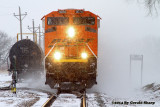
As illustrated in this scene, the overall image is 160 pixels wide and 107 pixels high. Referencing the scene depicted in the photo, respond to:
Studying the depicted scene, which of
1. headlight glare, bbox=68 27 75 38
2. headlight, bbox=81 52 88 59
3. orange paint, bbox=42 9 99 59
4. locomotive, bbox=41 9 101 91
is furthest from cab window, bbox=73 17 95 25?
headlight, bbox=81 52 88 59

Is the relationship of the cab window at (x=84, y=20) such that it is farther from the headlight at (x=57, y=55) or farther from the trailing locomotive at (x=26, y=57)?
the trailing locomotive at (x=26, y=57)

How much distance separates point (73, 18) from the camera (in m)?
13.1

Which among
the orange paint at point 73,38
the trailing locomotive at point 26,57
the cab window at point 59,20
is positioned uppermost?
the cab window at point 59,20

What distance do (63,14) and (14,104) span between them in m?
5.69

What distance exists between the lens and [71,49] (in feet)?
42.0

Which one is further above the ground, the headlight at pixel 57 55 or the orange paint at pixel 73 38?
the orange paint at pixel 73 38

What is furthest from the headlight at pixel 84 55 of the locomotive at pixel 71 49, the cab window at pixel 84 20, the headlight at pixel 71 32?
the cab window at pixel 84 20

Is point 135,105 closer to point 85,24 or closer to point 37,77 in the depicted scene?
point 85,24

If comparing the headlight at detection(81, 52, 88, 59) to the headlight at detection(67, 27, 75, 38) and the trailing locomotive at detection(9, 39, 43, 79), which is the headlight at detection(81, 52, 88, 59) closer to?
the headlight at detection(67, 27, 75, 38)

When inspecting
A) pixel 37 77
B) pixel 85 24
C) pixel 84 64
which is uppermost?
pixel 85 24

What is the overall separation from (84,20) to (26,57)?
6534mm

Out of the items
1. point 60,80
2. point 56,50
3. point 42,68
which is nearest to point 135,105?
point 60,80

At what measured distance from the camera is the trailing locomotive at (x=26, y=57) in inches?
693

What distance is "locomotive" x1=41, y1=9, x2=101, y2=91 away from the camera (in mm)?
11977
